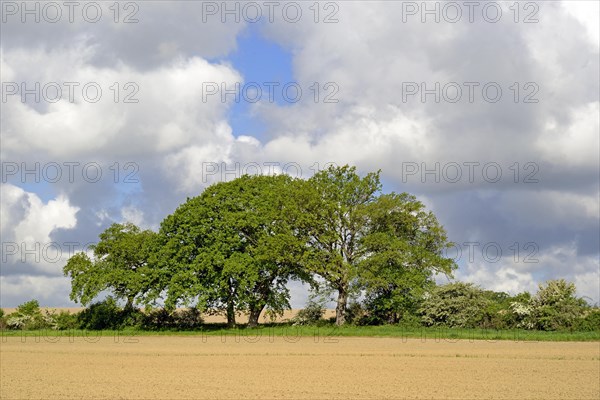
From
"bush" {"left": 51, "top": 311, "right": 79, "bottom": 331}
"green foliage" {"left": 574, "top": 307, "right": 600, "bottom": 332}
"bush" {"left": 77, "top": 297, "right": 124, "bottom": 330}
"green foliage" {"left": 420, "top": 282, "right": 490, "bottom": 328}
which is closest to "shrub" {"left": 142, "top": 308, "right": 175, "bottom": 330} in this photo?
"bush" {"left": 77, "top": 297, "right": 124, "bottom": 330}

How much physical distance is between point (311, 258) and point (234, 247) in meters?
7.79

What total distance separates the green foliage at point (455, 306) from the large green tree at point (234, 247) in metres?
12.2

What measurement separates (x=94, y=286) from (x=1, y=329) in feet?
44.8

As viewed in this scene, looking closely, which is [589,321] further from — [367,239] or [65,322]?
[65,322]

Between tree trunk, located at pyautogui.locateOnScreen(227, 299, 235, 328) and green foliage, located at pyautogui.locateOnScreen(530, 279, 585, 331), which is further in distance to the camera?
tree trunk, located at pyautogui.locateOnScreen(227, 299, 235, 328)

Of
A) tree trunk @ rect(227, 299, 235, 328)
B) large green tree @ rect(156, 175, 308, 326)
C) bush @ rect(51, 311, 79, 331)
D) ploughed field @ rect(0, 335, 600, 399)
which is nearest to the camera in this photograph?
ploughed field @ rect(0, 335, 600, 399)

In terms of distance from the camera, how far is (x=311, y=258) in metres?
61.0

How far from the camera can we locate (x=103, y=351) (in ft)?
147

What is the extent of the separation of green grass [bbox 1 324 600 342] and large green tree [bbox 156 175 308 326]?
3.08 metres

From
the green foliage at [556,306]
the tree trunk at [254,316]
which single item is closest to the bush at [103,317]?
the tree trunk at [254,316]

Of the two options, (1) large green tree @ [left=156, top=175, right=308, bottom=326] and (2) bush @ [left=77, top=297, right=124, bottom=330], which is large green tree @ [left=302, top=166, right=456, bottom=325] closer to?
(1) large green tree @ [left=156, top=175, right=308, bottom=326]

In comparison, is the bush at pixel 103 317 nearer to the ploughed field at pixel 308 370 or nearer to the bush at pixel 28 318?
the bush at pixel 28 318

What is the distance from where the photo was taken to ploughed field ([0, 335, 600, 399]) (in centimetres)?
2558

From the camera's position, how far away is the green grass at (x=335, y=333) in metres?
51.4
